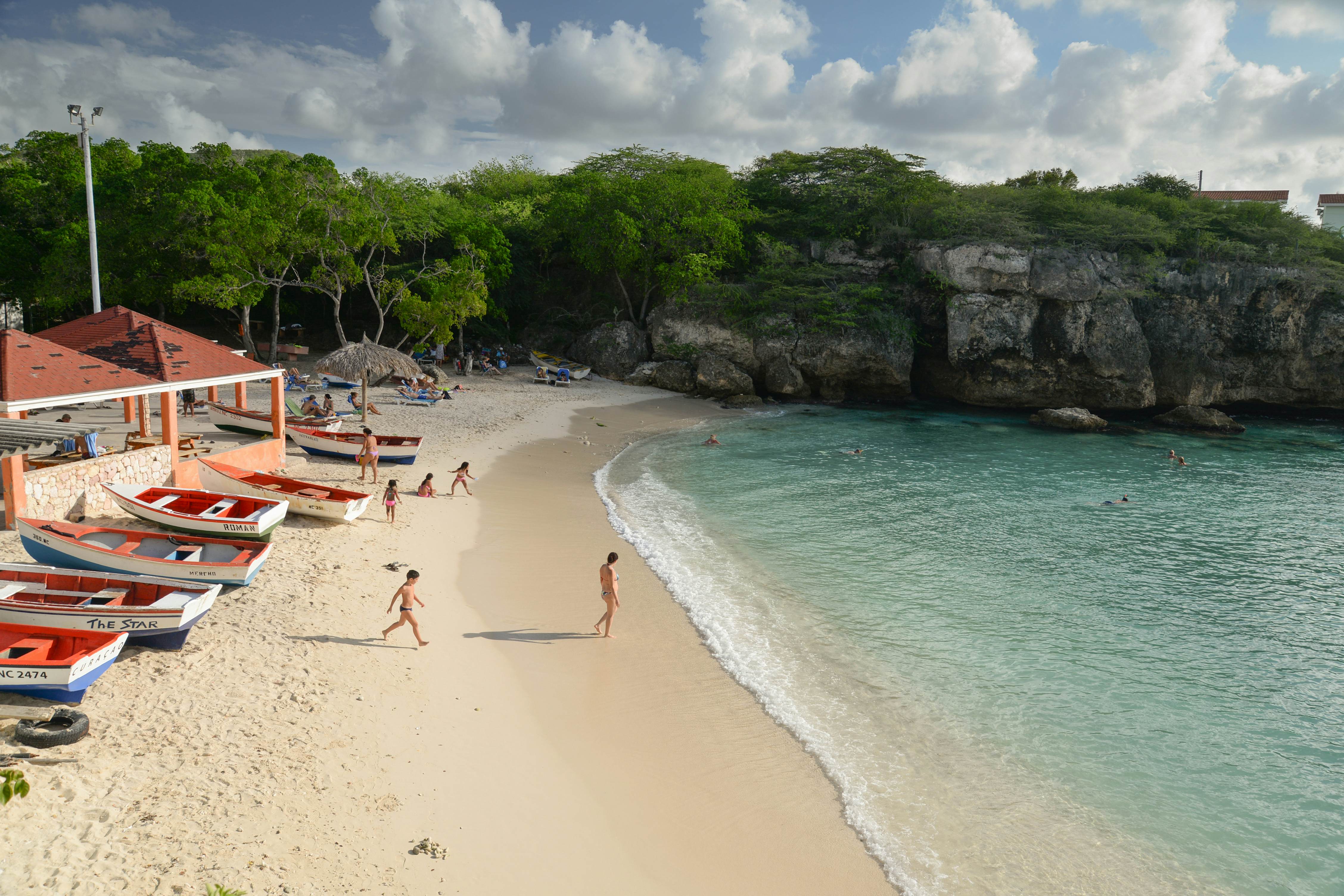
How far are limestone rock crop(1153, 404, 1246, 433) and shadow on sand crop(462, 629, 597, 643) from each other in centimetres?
3331

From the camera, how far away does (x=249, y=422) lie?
18.9 m

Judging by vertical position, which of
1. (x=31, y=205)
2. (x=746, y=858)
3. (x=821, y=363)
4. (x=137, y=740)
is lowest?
(x=746, y=858)

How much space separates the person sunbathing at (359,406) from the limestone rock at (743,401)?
15.6 m

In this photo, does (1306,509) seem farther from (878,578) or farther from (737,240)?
(737,240)

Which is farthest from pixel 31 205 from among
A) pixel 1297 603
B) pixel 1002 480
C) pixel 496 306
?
pixel 1297 603

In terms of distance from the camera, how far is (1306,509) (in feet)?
64.3

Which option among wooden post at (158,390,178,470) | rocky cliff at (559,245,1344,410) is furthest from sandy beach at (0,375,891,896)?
rocky cliff at (559,245,1344,410)

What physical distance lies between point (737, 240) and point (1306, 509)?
2566 cm

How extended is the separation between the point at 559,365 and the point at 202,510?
24.4 metres

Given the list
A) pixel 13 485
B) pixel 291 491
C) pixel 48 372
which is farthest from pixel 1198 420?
pixel 13 485

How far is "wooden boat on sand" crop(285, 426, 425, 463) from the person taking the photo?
59.1ft

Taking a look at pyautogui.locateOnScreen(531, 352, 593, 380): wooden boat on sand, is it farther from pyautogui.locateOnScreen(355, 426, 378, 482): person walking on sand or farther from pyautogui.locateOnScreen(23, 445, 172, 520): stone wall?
pyautogui.locateOnScreen(23, 445, 172, 520): stone wall

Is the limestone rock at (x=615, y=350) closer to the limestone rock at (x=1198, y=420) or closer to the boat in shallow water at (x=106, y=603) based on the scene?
the limestone rock at (x=1198, y=420)

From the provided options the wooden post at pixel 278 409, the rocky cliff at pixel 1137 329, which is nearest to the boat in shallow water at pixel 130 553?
the wooden post at pixel 278 409
